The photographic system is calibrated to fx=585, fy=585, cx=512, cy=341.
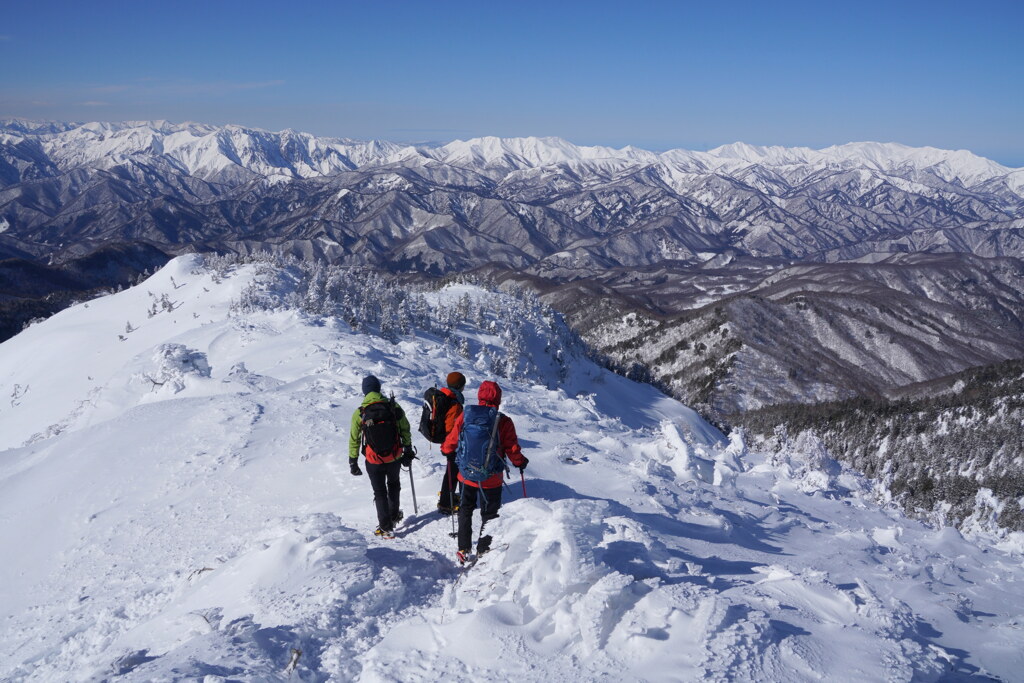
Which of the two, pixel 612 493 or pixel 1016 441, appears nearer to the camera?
pixel 612 493

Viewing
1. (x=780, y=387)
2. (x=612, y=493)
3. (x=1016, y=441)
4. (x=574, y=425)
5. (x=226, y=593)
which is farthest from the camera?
(x=780, y=387)

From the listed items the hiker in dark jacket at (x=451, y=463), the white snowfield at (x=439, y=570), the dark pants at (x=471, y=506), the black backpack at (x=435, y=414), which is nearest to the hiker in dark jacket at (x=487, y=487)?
the dark pants at (x=471, y=506)

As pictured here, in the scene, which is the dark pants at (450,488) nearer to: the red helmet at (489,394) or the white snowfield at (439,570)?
the white snowfield at (439,570)

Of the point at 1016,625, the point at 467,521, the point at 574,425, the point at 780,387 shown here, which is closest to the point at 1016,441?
the point at 780,387

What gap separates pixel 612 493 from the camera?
472 inches

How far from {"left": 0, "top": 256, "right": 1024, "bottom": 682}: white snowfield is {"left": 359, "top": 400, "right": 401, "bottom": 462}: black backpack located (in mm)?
1276

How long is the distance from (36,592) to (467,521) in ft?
23.4

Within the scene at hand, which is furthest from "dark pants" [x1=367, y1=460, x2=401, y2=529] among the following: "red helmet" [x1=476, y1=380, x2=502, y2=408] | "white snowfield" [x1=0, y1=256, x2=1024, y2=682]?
"red helmet" [x1=476, y1=380, x2=502, y2=408]

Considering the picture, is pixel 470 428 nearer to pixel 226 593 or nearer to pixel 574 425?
pixel 226 593

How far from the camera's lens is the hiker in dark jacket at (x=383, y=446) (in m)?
9.34

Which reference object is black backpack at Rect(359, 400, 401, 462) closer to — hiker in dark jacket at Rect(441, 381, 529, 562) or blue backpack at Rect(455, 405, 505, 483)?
hiker in dark jacket at Rect(441, 381, 529, 562)

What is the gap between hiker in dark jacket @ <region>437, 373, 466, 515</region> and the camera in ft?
31.0

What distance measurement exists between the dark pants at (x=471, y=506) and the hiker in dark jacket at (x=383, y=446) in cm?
140

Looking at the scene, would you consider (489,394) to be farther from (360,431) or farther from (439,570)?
(360,431)
